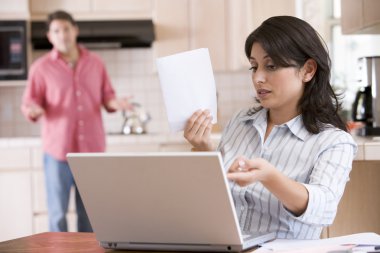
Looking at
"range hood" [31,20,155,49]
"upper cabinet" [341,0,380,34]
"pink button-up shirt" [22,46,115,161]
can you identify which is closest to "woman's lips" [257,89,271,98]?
"upper cabinet" [341,0,380,34]

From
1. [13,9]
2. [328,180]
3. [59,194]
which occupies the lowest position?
[59,194]

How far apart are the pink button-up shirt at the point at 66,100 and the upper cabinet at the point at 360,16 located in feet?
5.18

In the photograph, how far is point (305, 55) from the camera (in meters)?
1.76

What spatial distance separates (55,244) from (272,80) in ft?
2.06

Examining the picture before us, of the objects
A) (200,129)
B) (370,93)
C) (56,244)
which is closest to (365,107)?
(370,93)

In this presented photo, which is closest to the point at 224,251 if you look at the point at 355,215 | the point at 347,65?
the point at 355,215

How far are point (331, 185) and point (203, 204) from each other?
42 centimetres

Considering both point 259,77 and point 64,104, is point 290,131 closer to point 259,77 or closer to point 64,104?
point 259,77

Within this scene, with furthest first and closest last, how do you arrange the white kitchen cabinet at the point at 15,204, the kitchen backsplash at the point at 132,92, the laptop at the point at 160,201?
the kitchen backsplash at the point at 132,92 → the white kitchen cabinet at the point at 15,204 → the laptop at the point at 160,201

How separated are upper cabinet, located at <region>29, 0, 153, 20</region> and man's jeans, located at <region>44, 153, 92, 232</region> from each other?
4.10ft

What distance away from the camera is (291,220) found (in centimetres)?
168

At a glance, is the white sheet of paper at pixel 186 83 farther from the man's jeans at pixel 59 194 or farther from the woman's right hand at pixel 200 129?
the man's jeans at pixel 59 194

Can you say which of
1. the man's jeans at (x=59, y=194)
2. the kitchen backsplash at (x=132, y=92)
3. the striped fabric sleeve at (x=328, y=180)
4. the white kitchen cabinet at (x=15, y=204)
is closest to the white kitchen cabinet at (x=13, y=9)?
the kitchen backsplash at (x=132, y=92)

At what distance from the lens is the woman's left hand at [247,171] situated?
1.35 metres
